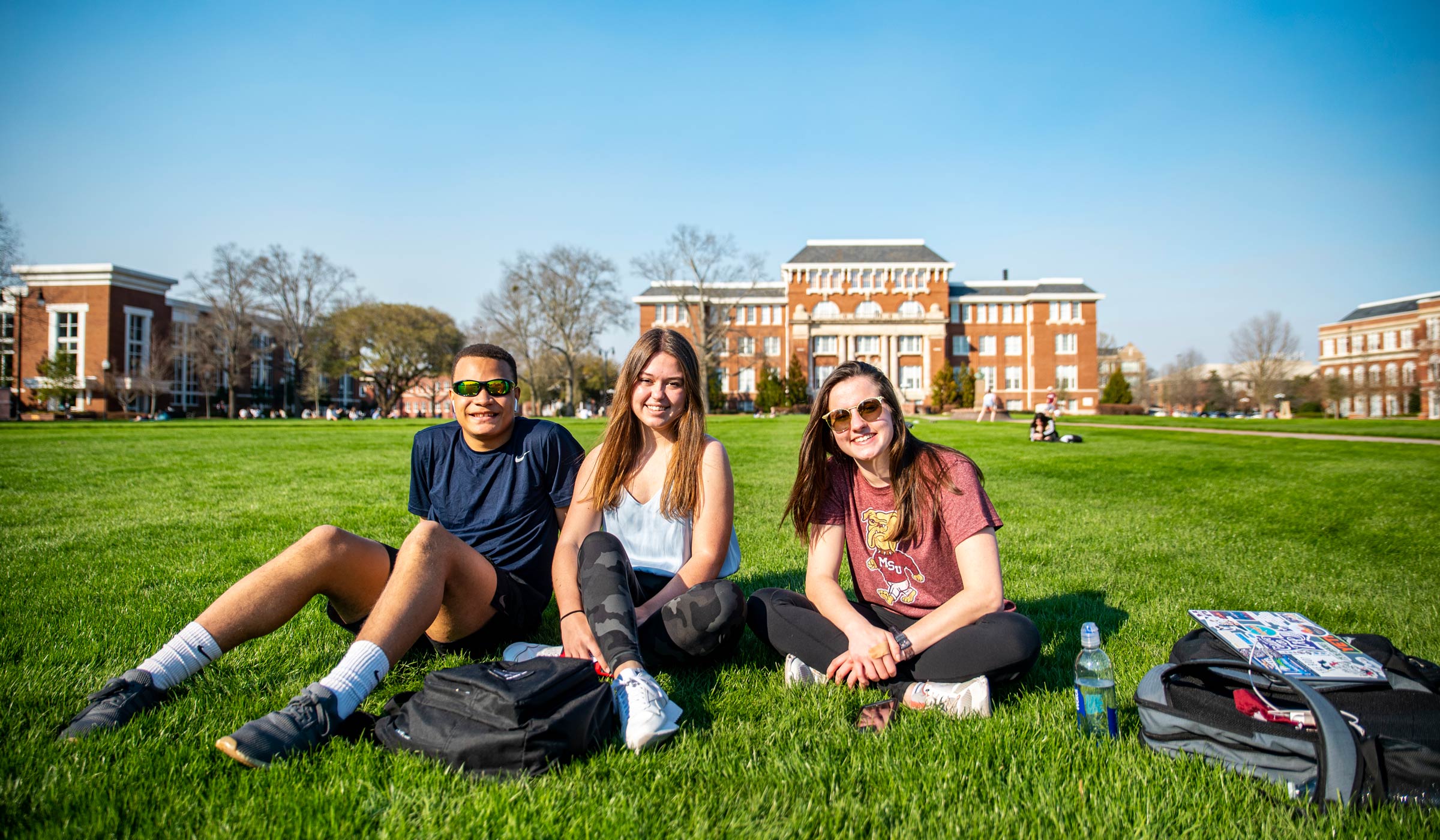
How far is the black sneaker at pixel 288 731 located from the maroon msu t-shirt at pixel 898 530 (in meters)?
2.06

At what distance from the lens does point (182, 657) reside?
8.63ft

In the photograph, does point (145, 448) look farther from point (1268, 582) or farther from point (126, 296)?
point (126, 296)

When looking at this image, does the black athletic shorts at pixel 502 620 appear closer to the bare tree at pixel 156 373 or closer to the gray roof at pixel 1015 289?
the bare tree at pixel 156 373

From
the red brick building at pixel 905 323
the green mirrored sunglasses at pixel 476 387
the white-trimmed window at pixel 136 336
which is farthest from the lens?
the red brick building at pixel 905 323

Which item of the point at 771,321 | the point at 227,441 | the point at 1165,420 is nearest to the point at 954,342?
the point at 771,321

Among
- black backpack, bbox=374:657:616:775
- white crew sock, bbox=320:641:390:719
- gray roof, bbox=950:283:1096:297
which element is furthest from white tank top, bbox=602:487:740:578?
gray roof, bbox=950:283:1096:297

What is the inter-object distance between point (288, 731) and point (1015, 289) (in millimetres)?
79002

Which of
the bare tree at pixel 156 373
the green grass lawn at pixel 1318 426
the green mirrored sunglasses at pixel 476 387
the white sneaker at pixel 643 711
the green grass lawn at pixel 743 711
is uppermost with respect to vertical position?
the bare tree at pixel 156 373

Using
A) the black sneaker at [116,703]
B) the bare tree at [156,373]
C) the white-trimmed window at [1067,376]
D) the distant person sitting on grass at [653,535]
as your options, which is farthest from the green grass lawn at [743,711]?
the white-trimmed window at [1067,376]

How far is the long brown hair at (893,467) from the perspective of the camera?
10.1 feet

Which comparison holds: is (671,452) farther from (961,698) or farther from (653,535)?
(961,698)

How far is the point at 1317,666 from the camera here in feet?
7.68

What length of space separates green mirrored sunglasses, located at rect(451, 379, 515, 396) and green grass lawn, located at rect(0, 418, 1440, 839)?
48.9 inches

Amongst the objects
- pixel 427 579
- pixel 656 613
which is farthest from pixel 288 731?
pixel 656 613
